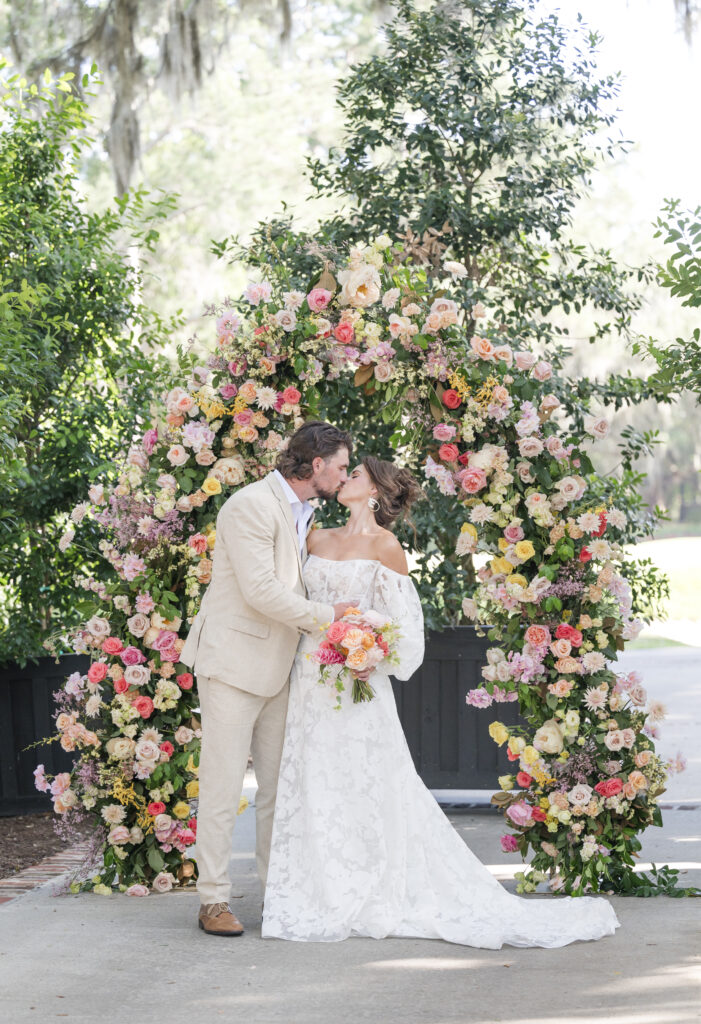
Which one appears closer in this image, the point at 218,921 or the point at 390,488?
the point at 218,921

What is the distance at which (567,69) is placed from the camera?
23.9 ft

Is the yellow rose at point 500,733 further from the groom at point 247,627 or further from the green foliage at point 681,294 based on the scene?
the green foliage at point 681,294

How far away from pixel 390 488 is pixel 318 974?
1.96 metres

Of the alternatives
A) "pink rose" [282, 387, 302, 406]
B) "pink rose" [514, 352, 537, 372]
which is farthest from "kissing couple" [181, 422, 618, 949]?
"pink rose" [514, 352, 537, 372]

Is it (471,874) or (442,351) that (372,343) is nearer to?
(442,351)

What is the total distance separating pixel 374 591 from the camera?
498cm

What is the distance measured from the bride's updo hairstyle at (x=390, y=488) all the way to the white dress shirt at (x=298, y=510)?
12.1 inches

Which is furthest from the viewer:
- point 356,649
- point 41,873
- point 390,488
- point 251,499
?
point 41,873

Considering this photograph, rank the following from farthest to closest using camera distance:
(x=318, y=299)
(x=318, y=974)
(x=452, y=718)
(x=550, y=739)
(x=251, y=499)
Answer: (x=452, y=718)
(x=318, y=299)
(x=550, y=739)
(x=251, y=499)
(x=318, y=974)

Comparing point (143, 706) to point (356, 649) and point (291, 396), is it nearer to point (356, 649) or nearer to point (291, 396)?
point (356, 649)

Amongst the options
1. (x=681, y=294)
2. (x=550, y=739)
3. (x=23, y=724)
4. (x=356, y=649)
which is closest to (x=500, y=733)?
(x=550, y=739)

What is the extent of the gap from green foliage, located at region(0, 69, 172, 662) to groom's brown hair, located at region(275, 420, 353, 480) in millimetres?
2181

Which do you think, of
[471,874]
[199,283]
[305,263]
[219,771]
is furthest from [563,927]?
[199,283]

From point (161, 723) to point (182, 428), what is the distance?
53.9 inches
